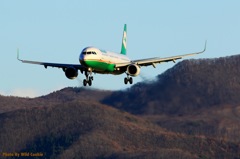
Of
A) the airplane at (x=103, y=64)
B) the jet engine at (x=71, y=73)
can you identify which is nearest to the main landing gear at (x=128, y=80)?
the airplane at (x=103, y=64)

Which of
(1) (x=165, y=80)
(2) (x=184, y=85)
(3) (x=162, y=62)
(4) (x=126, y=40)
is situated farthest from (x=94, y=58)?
(2) (x=184, y=85)

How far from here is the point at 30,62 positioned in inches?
5084

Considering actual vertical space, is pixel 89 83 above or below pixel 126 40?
below

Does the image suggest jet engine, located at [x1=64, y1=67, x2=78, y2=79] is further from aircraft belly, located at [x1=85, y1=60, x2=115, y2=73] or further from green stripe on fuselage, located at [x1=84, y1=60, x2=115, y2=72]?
green stripe on fuselage, located at [x1=84, y1=60, x2=115, y2=72]

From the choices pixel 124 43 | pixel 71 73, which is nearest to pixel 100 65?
pixel 71 73

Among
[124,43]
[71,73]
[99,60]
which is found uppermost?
[124,43]

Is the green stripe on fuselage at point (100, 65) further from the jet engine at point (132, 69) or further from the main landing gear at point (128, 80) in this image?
the main landing gear at point (128, 80)

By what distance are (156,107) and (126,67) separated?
239 feet

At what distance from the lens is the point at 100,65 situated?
119188 mm

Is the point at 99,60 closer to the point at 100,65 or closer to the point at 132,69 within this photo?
the point at 100,65

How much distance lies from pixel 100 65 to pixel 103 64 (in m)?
0.85

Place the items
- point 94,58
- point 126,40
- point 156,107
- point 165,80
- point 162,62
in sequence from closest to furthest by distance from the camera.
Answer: point 94,58 < point 162,62 < point 126,40 < point 165,80 < point 156,107

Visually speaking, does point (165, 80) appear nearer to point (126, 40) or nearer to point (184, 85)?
point (184, 85)

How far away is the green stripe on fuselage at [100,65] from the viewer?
117250 millimetres
